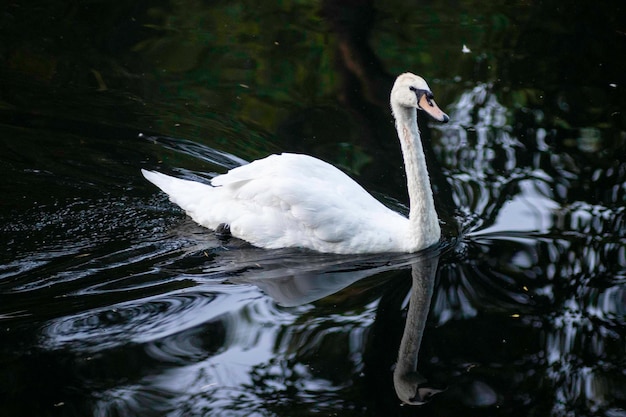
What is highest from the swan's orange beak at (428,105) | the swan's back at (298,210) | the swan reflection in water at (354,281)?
the swan's orange beak at (428,105)

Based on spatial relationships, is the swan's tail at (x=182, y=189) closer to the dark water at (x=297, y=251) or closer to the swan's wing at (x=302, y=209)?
the dark water at (x=297, y=251)

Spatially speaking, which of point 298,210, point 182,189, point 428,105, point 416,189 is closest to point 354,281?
point 298,210

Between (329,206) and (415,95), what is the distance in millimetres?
1100

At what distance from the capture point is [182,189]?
25.5 feet

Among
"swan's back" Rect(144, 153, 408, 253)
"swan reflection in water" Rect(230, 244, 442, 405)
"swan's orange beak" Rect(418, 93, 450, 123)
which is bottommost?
"swan reflection in water" Rect(230, 244, 442, 405)

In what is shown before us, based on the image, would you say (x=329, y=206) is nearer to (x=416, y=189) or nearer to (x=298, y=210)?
(x=298, y=210)

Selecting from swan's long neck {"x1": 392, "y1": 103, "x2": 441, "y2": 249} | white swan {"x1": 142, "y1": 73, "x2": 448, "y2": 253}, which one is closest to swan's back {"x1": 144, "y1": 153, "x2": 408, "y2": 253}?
white swan {"x1": 142, "y1": 73, "x2": 448, "y2": 253}

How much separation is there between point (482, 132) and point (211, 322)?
15.5 ft

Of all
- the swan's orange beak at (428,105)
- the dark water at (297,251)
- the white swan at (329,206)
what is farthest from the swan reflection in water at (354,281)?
the swan's orange beak at (428,105)

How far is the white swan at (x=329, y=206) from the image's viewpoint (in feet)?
22.9

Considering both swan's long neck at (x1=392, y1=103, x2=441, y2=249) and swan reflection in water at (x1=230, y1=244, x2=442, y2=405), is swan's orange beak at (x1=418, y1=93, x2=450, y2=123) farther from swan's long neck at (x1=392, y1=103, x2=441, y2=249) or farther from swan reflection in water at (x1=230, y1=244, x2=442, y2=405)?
swan reflection in water at (x1=230, y1=244, x2=442, y2=405)

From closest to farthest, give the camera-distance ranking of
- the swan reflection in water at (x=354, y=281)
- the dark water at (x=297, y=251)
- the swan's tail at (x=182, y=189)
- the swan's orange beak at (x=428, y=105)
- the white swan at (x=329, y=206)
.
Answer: the dark water at (x=297, y=251) → the swan reflection in water at (x=354, y=281) → the swan's orange beak at (x=428, y=105) → the white swan at (x=329, y=206) → the swan's tail at (x=182, y=189)

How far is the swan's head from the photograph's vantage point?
22.4 ft

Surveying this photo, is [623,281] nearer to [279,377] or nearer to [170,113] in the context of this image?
[279,377]
